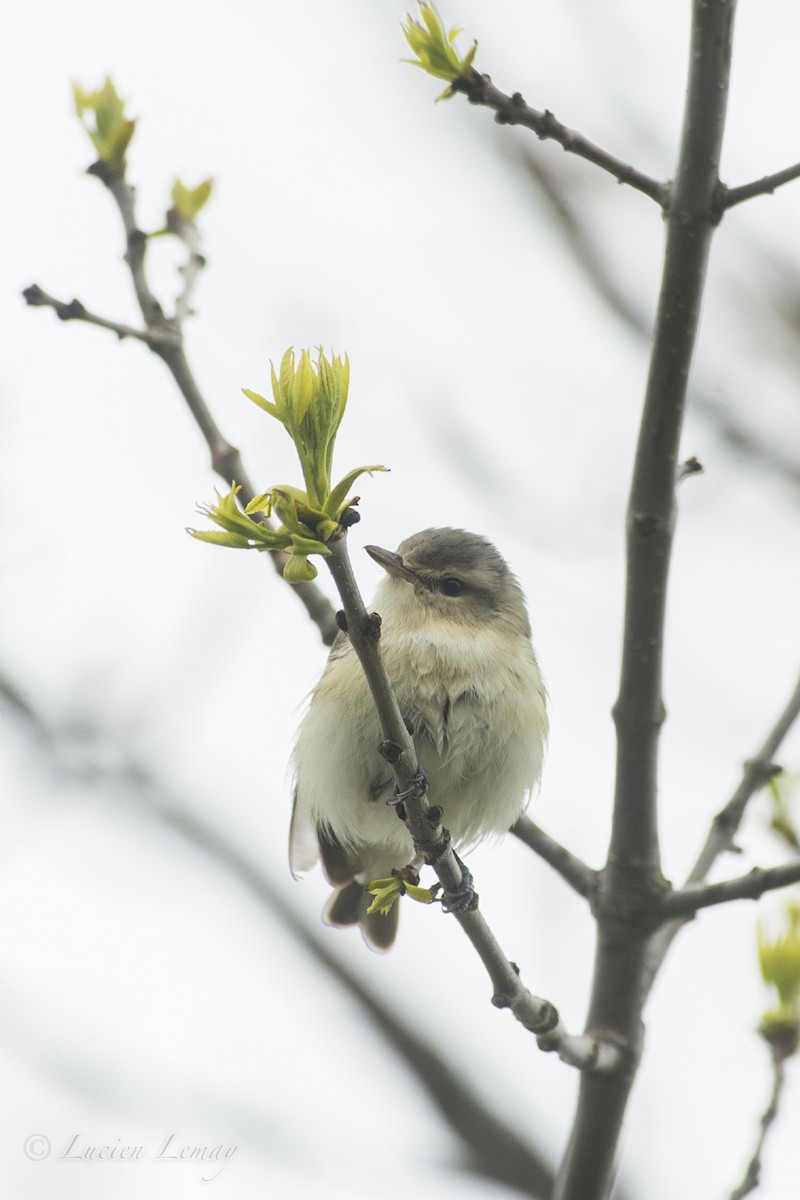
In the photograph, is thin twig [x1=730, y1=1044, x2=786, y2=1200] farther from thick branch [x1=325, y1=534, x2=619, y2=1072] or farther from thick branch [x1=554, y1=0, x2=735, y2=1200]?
thick branch [x1=325, y1=534, x2=619, y2=1072]

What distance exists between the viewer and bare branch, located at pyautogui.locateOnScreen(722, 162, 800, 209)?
8.60ft

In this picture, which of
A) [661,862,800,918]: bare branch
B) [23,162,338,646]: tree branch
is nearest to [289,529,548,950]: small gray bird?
[23,162,338,646]: tree branch

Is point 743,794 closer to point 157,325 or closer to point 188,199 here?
point 157,325

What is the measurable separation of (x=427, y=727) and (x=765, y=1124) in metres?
1.54

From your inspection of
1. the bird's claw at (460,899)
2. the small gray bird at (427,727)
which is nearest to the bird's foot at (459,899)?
the bird's claw at (460,899)

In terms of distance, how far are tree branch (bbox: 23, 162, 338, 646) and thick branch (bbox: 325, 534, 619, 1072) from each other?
1.26 m

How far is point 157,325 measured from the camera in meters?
3.79

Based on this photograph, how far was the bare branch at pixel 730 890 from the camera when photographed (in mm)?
3021

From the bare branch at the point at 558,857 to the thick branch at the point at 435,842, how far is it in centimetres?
44

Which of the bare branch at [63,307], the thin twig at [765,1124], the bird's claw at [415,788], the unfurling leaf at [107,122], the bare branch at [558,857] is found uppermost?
the unfurling leaf at [107,122]

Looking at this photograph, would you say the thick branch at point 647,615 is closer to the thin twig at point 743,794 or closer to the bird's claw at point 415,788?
the thin twig at point 743,794

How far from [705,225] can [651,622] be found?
1016 millimetres

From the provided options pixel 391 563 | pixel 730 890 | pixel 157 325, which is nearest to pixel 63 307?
pixel 157 325

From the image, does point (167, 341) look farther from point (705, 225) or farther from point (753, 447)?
point (753, 447)
